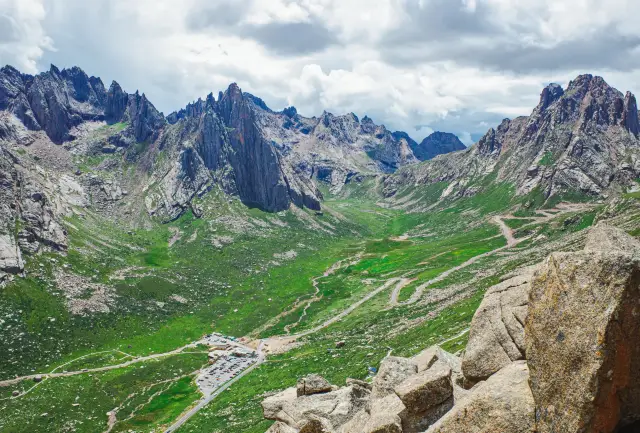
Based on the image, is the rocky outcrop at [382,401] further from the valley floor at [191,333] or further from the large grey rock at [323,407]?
the valley floor at [191,333]

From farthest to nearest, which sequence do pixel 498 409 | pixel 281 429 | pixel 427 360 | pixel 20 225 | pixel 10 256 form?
pixel 20 225 < pixel 10 256 < pixel 281 429 < pixel 427 360 < pixel 498 409

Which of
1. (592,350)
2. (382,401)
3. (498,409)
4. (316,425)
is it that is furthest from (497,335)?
(316,425)

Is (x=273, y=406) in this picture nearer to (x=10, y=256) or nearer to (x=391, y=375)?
(x=391, y=375)

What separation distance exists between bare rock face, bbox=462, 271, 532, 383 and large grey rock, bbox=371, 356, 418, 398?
20.1 feet

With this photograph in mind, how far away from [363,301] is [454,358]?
131812mm

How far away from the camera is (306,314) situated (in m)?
157

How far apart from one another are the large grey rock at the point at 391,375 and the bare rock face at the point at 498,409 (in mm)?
10893

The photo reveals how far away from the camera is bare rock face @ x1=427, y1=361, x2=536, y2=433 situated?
16766 millimetres

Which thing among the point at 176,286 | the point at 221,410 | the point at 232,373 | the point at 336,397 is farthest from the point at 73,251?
the point at 336,397

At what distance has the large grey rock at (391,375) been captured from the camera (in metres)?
30.2

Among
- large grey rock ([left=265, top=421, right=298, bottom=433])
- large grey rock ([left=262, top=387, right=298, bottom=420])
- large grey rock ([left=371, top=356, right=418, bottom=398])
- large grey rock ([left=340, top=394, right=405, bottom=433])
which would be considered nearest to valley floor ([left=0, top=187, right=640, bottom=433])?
large grey rock ([left=262, top=387, right=298, bottom=420])

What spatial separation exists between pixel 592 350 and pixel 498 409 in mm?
4535

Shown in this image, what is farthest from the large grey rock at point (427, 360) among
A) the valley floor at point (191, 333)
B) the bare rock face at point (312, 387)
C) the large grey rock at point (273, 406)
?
the valley floor at point (191, 333)

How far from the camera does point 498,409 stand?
17281mm
